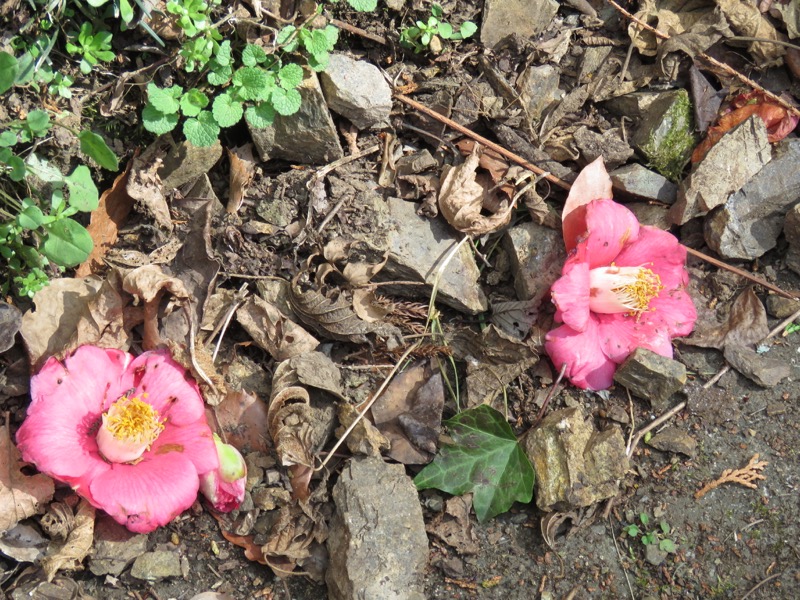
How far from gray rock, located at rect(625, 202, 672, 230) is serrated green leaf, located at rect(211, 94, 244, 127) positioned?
1.65 meters

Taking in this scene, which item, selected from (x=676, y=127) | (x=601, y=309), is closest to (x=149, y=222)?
(x=601, y=309)

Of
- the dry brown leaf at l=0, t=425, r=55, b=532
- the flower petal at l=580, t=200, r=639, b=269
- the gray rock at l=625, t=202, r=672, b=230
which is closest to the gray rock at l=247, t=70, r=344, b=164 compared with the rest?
the flower petal at l=580, t=200, r=639, b=269

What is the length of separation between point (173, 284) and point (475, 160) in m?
1.25

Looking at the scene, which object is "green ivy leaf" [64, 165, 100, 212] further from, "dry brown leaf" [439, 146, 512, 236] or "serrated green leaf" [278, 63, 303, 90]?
"dry brown leaf" [439, 146, 512, 236]

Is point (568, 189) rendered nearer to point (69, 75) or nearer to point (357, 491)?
point (357, 491)

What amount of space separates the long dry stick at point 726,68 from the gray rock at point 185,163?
1.79 m

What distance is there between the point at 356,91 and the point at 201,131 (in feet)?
2.02

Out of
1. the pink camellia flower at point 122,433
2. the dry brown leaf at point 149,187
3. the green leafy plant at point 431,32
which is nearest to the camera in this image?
the pink camellia flower at point 122,433

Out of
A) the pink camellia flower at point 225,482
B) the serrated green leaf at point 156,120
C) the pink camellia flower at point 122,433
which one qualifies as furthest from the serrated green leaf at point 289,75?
the pink camellia flower at point 225,482

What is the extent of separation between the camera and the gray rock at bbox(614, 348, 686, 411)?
2.83 m

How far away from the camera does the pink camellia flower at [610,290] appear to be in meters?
2.89

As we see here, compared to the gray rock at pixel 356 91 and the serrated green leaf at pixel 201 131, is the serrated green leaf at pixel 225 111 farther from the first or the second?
the gray rock at pixel 356 91

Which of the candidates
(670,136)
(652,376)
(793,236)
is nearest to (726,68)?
(670,136)

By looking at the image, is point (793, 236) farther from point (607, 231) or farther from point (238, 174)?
point (238, 174)
